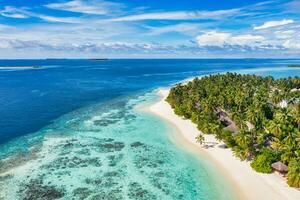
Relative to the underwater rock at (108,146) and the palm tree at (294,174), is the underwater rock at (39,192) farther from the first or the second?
the palm tree at (294,174)

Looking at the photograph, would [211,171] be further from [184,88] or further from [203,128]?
[184,88]

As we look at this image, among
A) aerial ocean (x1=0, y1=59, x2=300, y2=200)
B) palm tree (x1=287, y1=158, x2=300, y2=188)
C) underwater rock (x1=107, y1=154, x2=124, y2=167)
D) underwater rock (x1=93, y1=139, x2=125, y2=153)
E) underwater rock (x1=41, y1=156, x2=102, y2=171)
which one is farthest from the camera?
underwater rock (x1=93, y1=139, x2=125, y2=153)

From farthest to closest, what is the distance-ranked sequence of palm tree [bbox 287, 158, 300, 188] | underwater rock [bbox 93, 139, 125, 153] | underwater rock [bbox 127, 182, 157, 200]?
1. underwater rock [bbox 93, 139, 125, 153]
2. underwater rock [bbox 127, 182, 157, 200]
3. palm tree [bbox 287, 158, 300, 188]

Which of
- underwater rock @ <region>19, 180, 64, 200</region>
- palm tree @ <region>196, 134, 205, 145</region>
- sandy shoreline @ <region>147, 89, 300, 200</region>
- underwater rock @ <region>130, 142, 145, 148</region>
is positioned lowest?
underwater rock @ <region>19, 180, 64, 200</region>

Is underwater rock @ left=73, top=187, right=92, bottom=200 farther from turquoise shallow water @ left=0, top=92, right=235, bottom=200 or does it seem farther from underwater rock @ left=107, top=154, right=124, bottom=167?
underwater rock @ left=107, top=154, right=124, bottom=167

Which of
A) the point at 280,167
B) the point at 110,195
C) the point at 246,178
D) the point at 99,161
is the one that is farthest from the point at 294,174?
the point at 99,161

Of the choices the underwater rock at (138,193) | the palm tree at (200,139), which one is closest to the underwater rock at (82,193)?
the underwater rock at (138,193)

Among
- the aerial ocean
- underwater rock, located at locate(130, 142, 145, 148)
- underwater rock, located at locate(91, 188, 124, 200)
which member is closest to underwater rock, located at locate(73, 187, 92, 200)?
the aerial ocean

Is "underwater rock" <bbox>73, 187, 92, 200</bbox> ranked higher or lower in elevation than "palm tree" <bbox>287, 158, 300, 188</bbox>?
lower

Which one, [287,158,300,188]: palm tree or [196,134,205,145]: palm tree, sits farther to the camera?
[196,134,205,145]: palm tree
